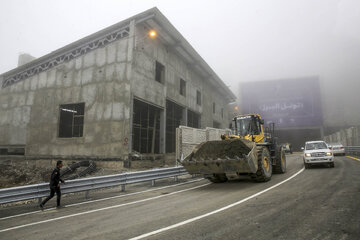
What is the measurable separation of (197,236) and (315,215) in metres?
2.53

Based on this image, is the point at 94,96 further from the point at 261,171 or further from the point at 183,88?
the point at 261,171

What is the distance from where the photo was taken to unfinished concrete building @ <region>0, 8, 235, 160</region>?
17562 mm

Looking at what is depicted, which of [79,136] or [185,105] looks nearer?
[79,136]

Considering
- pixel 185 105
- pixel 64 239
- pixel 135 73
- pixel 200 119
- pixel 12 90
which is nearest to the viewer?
pixel 64 239

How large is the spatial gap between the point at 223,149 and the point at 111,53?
13416mm

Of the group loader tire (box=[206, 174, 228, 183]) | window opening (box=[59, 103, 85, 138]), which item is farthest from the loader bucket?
window opening (box=[59, 103, 85, 138])

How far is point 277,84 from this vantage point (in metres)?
60.0

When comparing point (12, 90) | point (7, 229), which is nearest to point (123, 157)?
point (7, 229)

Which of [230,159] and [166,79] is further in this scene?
[166,79]

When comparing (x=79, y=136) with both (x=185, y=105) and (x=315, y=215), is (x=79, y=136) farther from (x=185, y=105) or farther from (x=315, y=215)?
(x=315, y=215)

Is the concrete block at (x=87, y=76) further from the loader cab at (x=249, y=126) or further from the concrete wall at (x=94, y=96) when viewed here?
the loader cab at (x=249, y=126)

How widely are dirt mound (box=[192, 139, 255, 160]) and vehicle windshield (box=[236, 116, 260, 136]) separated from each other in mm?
2599

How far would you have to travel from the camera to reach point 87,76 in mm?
19125

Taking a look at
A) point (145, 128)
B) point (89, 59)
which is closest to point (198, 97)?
point (145, 128)
